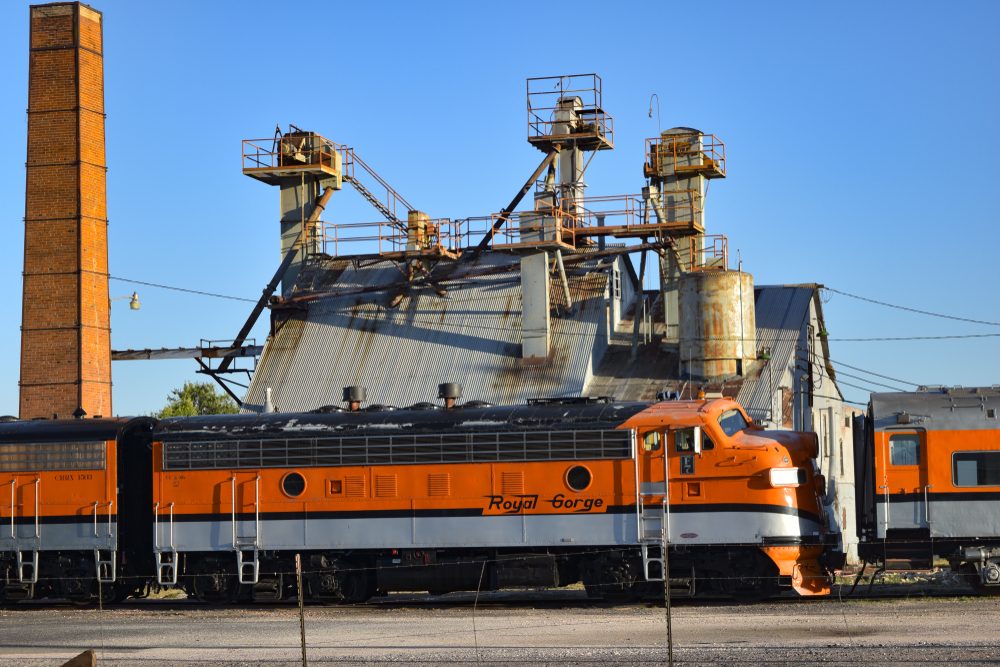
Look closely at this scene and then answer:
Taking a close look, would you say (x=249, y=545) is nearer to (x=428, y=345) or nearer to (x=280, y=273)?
(x=428, y=345)

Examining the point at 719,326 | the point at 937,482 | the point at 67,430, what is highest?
the point at 719,326

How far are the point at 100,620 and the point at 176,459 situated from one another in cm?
396

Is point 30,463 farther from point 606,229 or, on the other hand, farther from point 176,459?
point 606,229

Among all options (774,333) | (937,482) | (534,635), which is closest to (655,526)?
(534,635)

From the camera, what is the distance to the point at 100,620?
24.0 metres

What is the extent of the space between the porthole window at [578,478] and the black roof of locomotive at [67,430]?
33.1 ft

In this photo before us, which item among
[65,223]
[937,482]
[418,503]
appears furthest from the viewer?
[65,223]

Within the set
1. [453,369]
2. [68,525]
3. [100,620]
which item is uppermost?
[453,369]

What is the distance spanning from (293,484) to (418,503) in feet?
9.39

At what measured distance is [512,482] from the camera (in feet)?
80.1

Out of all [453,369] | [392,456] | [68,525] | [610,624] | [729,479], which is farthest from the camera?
[453,369]

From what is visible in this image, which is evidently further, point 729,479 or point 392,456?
point 392,456

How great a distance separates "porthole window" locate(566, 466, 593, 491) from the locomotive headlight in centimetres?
357

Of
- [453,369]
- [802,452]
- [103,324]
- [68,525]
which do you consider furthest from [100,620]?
[103,324]
